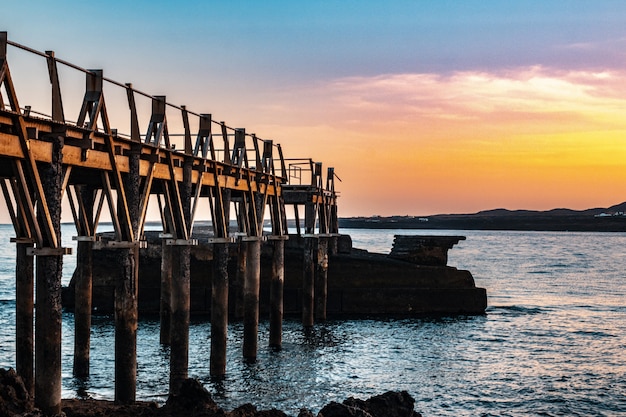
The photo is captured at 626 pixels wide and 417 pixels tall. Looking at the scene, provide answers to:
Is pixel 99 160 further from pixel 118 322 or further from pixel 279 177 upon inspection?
pixel 279 177

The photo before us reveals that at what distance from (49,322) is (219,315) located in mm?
10371

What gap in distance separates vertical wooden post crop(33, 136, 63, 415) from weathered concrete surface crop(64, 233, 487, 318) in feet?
78.6

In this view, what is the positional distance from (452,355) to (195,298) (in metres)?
12.8

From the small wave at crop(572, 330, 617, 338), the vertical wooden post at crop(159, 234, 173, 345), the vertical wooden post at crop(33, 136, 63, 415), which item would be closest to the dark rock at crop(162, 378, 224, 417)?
the vertical wooden post at crop(33, 136, 63, 415)

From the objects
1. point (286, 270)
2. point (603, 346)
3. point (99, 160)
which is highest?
point (99, 160)

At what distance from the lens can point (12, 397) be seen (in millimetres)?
12328

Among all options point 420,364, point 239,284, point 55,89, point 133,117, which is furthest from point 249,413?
point 239,284

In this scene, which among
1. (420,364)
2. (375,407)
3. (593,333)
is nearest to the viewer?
(375,407)

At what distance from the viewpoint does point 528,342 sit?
1346 inches

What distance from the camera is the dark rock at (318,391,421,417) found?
14453 mm

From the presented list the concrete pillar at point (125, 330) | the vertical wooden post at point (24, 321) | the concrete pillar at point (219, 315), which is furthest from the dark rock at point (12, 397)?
the concrete pillar at point (219, 315)

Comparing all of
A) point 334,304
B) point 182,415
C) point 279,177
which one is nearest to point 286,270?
point 334,304

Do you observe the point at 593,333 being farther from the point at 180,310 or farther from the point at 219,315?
the point at 180,310

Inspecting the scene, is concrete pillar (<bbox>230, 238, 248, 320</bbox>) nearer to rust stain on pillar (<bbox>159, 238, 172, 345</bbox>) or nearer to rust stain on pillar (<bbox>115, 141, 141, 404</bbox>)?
rust stain on pillar (<bbox>159, 238, 172, 345</bbox>)
